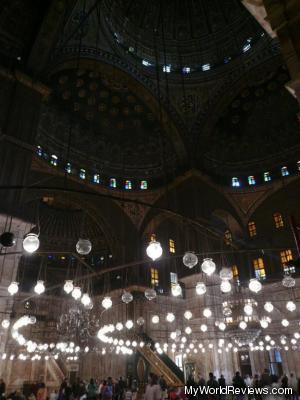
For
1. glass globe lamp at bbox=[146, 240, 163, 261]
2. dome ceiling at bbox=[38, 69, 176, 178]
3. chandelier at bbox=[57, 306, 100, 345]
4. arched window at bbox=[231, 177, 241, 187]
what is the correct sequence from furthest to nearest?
arched window at bbox=[231, 177, 241, 187], dome ceiling at bbox=[38, 69, 176, 178], chandelier at bbox=[57, 306, 100, 345], glass globe lamp at bbox=[146, 240, 163, 261]

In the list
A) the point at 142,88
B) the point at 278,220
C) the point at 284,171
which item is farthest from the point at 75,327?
the point at 284,171

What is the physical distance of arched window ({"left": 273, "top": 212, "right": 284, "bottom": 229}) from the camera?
17328 millimetres

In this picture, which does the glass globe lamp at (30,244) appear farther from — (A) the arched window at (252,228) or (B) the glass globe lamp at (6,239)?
(A) the arched window at (252,228)

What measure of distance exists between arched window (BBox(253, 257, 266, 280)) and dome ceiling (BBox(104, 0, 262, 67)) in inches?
469

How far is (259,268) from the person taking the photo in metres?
17.7

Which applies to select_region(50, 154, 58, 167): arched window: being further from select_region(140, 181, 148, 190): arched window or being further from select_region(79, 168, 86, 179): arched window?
select_region(140, 181, 148, 190): arched window

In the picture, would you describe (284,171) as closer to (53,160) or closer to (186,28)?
(186,28)

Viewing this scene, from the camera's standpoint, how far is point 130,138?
1966 cm

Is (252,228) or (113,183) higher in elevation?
(113,183)

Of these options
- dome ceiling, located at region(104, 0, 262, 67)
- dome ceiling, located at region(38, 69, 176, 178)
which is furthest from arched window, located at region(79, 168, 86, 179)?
dome ceiling, located at region(104, 0, 262, 67)

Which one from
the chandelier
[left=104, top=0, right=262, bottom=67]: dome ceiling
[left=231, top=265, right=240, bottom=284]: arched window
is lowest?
the chandelier

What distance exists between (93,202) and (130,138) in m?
5.04

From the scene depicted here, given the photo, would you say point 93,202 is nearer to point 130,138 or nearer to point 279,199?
point 130,138

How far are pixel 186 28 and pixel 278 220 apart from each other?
12.7 metres
